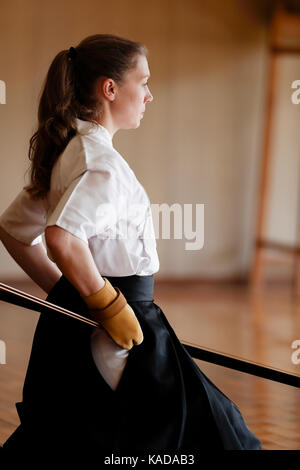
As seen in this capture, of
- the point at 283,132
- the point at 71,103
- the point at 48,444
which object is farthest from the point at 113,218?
the point at 283,132

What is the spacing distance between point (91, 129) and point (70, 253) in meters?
0.28

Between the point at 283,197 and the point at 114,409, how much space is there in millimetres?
4718

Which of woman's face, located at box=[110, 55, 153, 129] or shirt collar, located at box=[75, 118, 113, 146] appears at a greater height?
woman's face, located at box=[110, 55, 153, 129]

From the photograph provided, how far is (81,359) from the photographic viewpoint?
4.37 ft

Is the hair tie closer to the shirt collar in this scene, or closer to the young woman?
the young woman

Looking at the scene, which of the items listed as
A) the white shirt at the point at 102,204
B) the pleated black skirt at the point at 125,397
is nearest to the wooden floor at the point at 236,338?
the pleated black skirt at the point at 125,397

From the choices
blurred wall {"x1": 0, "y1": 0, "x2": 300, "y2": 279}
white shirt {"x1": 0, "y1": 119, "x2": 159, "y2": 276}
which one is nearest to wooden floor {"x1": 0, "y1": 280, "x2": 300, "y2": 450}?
blurred wall {"x1": 0, "y1": 0, "x2": 300, "y2": 279}

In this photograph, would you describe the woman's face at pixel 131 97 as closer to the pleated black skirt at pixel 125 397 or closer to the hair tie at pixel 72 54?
the hair tie at pixel 72 54

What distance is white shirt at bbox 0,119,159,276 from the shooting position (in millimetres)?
1198

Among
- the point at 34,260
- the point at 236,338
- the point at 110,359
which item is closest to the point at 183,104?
the point at 236,338

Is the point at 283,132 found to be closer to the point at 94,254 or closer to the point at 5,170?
the point at 5,170

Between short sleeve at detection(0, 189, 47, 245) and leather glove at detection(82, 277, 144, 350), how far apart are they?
0.25m

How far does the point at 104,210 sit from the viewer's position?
1216mm

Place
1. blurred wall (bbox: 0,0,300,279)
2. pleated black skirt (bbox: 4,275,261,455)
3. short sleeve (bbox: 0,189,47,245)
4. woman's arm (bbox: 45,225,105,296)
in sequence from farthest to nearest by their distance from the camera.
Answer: blurred wall (bbox: 0,0,300,279) → short sleeve (bbox: 0,189,47,245) → pleated black skirt (bbox: 4,275,261,455) → woman's arm (bbox: 45,225,105,296)
